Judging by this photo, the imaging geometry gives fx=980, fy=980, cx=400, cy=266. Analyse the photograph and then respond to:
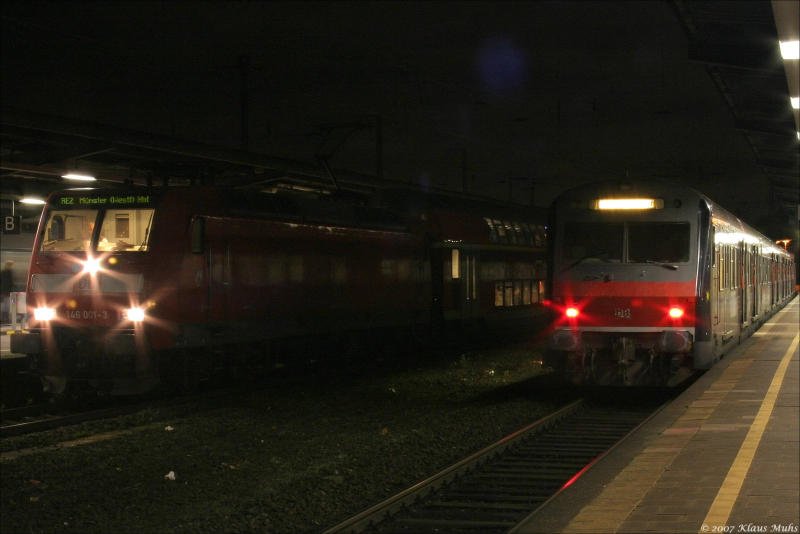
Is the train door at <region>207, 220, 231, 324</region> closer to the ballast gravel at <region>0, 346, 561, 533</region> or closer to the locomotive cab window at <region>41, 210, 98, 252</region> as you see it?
the ballast gravel at <region>0, 346, 561, 533</region>

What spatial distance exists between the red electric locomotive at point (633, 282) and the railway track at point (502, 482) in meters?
0.98

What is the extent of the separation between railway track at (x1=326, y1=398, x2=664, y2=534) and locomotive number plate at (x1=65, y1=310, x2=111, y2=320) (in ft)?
22.2

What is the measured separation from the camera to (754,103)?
17.8 m

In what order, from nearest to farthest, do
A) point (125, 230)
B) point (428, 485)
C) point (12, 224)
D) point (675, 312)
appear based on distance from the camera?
point (428, 485) < point (675, 312) < point (125, 230) < point (12, 224)

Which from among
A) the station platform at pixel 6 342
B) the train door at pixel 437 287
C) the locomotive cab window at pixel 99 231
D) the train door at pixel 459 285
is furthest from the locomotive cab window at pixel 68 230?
the train door at pixel 459 285

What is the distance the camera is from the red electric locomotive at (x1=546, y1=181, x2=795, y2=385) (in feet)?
44.7

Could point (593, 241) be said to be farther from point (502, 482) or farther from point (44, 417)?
point (44, 417)

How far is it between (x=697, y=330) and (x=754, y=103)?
617 centimetres

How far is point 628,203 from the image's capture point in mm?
14156

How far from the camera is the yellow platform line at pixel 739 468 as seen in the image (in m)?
6.66

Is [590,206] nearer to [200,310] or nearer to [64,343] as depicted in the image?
[200,310]

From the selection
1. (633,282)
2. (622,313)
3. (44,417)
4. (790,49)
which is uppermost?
(790,49)

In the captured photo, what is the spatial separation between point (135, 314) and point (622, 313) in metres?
7.15

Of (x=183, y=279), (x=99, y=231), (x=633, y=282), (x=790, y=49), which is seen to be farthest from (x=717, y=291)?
(x=99, y=231)
